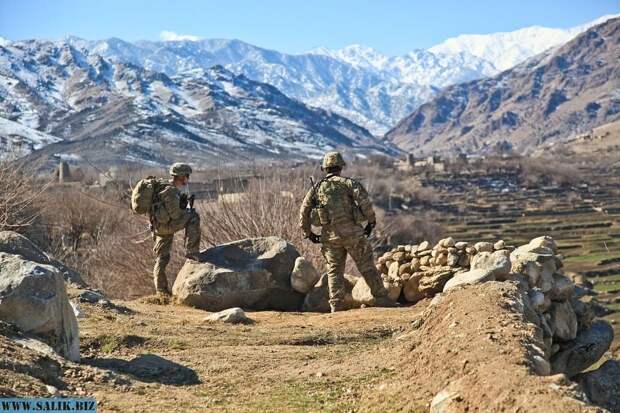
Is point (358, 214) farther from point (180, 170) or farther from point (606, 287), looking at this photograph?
point (606, 287)

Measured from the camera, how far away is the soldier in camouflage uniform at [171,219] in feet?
41.8

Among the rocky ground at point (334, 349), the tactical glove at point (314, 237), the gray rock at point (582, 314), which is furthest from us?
the tactical glove at point (314, 237)

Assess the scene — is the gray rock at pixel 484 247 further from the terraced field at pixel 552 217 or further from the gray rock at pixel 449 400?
the terraced field at pixel 552 217

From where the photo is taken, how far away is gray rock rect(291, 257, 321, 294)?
13141mm

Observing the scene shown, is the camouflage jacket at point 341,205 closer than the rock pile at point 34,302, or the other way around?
the rock pile at point 34,302

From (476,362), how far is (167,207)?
769 cm

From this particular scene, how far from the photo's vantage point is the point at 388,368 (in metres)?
7.36

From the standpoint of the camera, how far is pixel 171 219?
41.9 feet

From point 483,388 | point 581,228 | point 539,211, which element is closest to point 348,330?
point 483,388

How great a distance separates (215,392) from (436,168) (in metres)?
140

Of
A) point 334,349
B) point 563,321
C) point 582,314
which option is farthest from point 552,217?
point 334,349

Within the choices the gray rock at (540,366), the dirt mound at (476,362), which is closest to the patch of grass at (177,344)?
the dirt mound at (476,362)

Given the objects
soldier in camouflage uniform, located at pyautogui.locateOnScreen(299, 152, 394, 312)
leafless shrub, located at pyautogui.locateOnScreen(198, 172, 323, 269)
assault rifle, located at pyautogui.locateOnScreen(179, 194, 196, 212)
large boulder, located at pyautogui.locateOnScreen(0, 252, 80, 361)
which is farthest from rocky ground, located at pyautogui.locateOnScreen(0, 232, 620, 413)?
leafless shrub, located at pyautogui.locateOnScreen(198, 172, 323, 269)

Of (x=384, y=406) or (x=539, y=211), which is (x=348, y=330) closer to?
(x=384, y=406)
